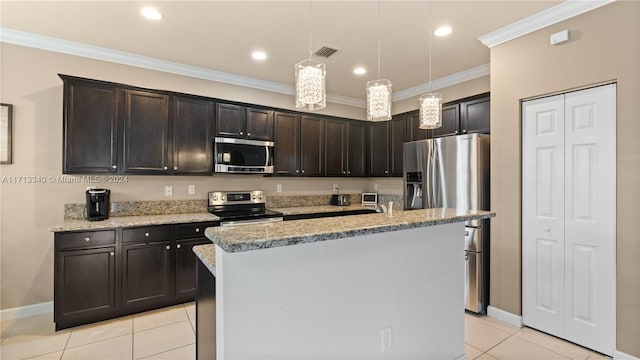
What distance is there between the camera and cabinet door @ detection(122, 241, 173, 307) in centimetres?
306

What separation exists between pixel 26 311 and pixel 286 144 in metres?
3.41

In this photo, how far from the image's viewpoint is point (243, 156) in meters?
4.04

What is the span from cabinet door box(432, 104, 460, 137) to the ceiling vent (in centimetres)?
164

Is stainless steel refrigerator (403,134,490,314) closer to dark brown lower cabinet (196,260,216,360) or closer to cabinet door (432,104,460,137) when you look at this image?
cabinet door (432,104,460,137)

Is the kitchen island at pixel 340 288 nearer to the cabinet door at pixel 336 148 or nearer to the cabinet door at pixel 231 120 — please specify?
the cabinet door at pixel 231 120

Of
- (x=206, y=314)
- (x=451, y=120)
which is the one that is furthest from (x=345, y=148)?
(x=206, y=314)

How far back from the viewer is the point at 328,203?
526 cm

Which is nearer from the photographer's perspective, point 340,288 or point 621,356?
point 340,288

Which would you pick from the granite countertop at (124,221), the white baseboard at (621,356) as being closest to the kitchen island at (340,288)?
the white baseboard at (621,356)

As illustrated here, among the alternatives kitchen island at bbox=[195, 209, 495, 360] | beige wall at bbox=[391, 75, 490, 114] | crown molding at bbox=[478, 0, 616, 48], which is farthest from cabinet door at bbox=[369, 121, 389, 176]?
kitchen island at bbox=[195, 209, 495, 360]

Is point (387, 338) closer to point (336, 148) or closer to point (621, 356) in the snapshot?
point (621, 356)

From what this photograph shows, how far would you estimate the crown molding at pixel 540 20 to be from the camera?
2438 millimetres

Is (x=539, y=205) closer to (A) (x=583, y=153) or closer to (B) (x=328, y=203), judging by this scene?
(A) (x=583, y=153)

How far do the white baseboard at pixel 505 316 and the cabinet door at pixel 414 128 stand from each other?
233cm
